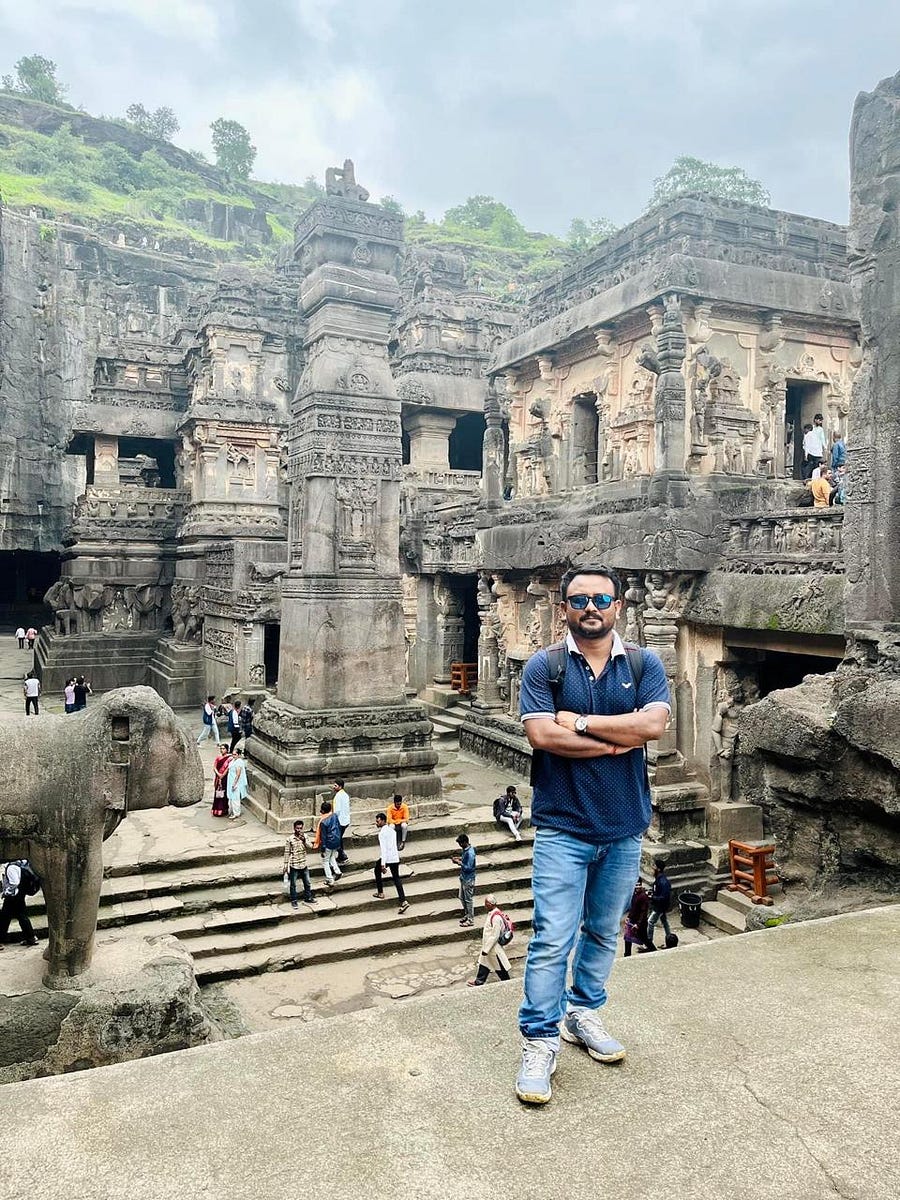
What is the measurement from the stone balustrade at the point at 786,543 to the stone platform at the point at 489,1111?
22.0 ft

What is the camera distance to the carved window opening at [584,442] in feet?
50.8

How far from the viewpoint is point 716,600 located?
10055 mm

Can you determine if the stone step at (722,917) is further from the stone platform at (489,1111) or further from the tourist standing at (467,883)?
→ the stone platform at (489,1111)

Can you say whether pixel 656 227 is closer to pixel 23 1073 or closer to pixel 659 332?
pixel 659 332

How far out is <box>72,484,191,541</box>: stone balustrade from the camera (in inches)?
872

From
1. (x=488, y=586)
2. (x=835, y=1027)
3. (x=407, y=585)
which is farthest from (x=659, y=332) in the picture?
(x=835, y=1027)

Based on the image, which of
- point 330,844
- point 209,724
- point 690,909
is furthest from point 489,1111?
point 209,724

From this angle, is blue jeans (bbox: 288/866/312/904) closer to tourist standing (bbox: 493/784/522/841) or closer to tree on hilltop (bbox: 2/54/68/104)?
tourist standing (bbox: 493/784/522/841)

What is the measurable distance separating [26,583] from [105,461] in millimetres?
9514

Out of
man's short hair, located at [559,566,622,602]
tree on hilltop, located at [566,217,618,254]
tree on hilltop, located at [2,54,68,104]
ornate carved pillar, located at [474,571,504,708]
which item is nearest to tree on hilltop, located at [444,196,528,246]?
tree on hilltop, located at [566,217,618,254]

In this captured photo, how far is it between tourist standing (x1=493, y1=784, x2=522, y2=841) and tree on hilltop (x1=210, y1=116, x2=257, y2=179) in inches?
3070

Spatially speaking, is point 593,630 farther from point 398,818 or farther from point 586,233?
point 586,233

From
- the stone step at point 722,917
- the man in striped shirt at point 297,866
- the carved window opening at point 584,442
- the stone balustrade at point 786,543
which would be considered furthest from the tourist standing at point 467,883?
the carved window opening at point 584,442

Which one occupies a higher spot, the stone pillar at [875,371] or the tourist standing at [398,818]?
the stone pillar at [875,371]
